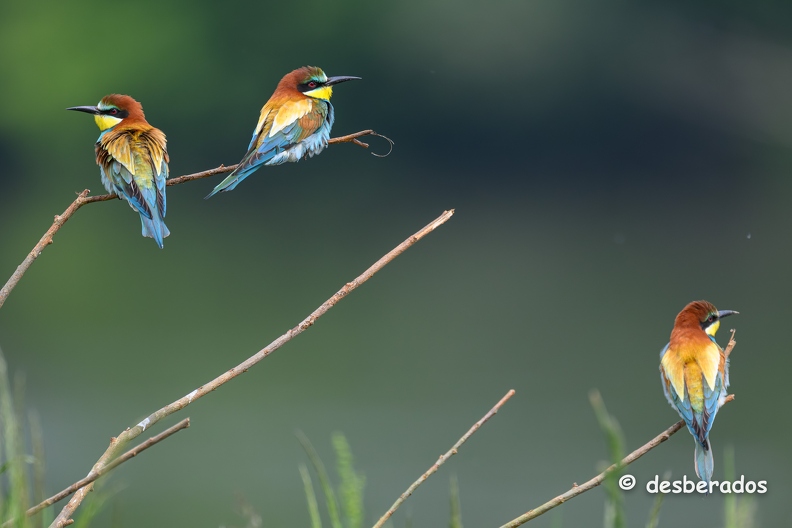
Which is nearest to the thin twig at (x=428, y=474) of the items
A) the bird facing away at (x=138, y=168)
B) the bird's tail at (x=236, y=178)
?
the bird facing away at (x=138, y=168)

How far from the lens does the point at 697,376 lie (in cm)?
257

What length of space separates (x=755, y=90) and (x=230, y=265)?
10003 mm

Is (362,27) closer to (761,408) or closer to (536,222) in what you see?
(536,222)

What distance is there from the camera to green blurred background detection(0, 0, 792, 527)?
280 inches

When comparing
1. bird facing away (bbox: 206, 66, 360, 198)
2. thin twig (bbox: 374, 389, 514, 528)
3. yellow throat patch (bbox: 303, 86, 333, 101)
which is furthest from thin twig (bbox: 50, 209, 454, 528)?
yellow throat patch (bbox: 303, 86, 333, 101)

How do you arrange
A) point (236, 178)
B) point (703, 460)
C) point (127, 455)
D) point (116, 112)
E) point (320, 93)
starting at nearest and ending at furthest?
point (127, 455), point (703, 460), point (236, 178), point (116, 112), point (320, 93)

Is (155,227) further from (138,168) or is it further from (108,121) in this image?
(108,121)

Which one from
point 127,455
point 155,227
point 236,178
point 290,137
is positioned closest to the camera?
point 127,455

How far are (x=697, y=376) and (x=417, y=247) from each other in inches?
479

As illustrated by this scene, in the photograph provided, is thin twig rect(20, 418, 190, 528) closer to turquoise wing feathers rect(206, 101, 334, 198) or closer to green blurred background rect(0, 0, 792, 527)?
green blurred background rect(0, 0, 792, 527)

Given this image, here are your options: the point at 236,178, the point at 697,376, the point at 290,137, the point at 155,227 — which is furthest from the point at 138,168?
the point at 697,376

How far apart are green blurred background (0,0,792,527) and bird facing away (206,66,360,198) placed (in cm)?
204

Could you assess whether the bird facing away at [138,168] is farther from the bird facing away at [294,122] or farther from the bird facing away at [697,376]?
the bird facing away at [697,376]

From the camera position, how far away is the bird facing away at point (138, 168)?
9.05ft
